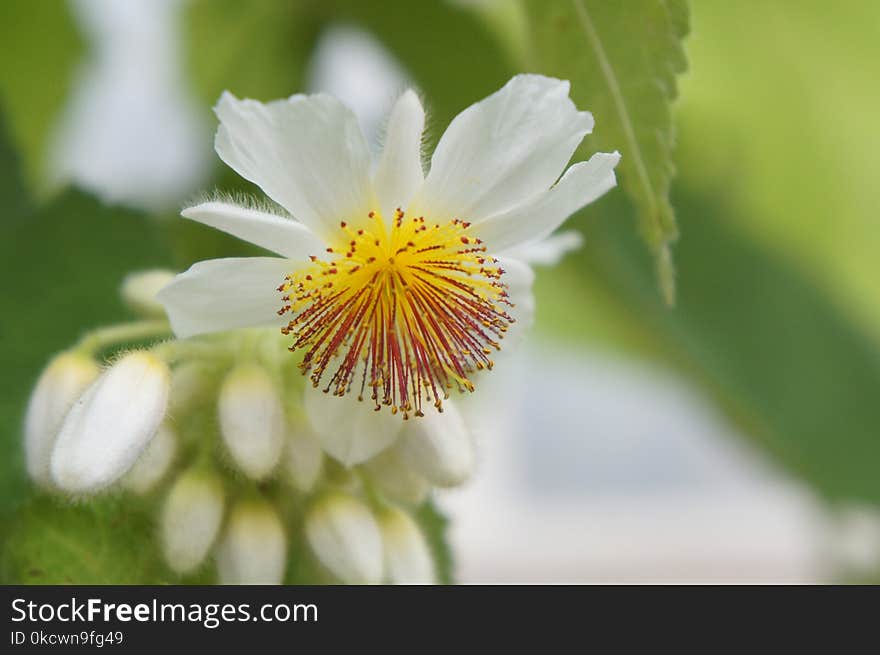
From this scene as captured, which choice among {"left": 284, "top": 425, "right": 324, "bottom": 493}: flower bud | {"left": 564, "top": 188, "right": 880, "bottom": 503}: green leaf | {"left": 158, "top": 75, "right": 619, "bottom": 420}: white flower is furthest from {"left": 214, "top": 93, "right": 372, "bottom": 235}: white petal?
{"left": 564, "top": 188, "right": 880, "bottom": 503}: green leaf

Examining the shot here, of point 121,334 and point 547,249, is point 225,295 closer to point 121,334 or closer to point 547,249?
point 121,334

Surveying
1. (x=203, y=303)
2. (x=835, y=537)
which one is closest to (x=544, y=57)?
(x=203, y=303)

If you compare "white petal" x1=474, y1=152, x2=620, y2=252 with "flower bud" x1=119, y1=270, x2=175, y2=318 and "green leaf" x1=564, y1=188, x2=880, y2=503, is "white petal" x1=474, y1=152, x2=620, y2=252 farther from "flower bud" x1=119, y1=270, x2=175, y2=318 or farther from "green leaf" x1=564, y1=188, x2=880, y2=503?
"green leaf" x1=564, y1=188, x2=880, y2=503

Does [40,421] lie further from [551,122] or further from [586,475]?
[586,475]

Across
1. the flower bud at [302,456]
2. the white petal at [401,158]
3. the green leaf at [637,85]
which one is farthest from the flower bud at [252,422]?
the green leaf at [637,85]

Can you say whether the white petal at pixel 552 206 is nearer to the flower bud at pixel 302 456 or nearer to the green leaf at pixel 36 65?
the flower bud at pixel 302 456

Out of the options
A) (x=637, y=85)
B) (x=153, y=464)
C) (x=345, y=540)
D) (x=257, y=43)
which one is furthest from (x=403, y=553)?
(x=257, y=43)
